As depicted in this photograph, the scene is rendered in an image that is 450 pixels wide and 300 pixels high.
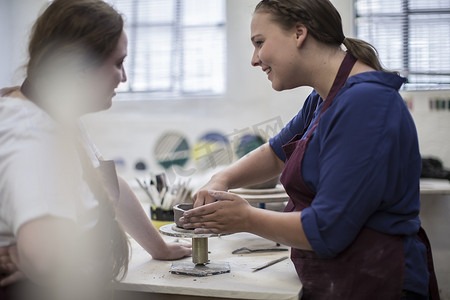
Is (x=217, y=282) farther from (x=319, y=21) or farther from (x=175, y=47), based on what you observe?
(x=175, y=47)

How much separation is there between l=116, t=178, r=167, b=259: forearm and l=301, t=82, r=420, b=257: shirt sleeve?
1.81 ft

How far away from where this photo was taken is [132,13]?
347 centimetres

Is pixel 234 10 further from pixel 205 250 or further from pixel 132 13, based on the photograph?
pixel 205 250

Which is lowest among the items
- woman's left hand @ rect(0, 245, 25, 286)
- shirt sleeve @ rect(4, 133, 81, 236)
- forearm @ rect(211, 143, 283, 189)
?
woman's left hand @ rect(0, 245, 25, 286)

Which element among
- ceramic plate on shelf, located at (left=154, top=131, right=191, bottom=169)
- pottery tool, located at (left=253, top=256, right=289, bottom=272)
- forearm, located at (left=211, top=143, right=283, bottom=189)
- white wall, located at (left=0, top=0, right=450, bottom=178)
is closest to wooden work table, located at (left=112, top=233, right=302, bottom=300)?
pottery tool, located at (left=253, top=256, right=289, bottom=272)

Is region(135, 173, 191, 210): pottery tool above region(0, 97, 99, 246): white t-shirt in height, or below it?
A: below

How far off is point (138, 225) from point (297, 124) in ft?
1.99

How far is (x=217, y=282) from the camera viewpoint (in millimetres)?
1258

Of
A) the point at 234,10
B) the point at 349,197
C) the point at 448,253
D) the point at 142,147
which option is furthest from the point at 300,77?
the point at 142,147

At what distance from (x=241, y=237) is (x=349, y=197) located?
79 centimetres

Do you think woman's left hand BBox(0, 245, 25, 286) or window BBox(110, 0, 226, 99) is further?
window BBox(110, 0, 226, 99)

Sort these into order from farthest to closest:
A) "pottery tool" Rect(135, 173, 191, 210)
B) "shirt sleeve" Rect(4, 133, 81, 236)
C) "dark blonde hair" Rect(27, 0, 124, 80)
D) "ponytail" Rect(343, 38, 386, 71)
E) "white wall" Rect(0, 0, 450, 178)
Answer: "white wall" Rect(0, 0, 450, 178)
"pottery tool" Rect(135, 173, 191, 210)
"ponytail" Rect(343, 38, 386, 71)
"dark blonde hair" Rect(27, 0, 124, 80)
"shirt sleeve" Rect(4, 133, 81, 236)

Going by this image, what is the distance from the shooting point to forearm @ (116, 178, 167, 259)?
145 centimetres

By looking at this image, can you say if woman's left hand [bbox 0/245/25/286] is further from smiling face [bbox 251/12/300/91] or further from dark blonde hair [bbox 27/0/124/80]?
smiling face [bbox 251/12/300/91]
